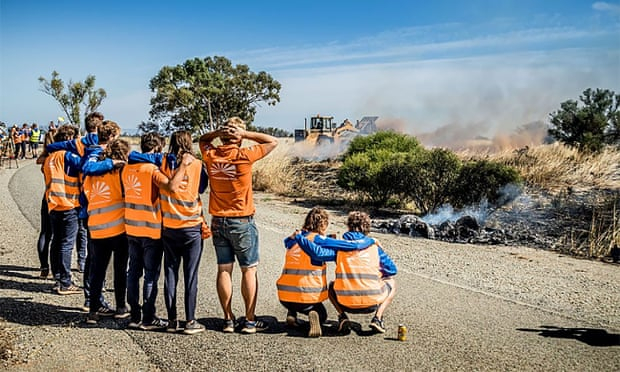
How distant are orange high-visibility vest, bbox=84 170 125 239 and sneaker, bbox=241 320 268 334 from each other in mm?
1527

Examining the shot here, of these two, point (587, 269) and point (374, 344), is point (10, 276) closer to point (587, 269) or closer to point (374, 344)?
point (374, 344)

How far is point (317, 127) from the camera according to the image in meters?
37.5

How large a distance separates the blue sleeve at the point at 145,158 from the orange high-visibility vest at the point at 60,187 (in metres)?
1.59

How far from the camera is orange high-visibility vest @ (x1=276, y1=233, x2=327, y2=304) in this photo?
5480 mm

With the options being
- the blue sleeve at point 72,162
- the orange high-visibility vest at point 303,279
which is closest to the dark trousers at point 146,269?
the orange high-visibility vest at point 303,279

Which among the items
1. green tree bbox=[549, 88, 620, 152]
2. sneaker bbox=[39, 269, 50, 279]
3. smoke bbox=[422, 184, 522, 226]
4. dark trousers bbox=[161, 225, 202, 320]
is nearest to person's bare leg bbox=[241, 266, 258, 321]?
dark trousers bbox=[161, 225, 202, 320]

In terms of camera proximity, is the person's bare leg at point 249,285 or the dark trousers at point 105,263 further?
the dark trousers at point 105,263

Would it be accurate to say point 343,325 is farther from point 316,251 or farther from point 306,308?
point 316,251

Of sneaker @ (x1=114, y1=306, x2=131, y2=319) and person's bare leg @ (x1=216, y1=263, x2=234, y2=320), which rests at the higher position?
person's bare leg @ (x1=216, y1=263, x2=234, y2=320)

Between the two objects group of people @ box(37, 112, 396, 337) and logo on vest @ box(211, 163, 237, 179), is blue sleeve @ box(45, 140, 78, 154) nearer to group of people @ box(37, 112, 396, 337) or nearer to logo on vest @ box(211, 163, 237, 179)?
group of people @ box(37, 112, 396, 337)

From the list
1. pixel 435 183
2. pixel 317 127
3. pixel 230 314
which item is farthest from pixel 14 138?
pixel 230 314

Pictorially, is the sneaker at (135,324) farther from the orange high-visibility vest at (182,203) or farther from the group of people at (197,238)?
the orange high-visibility vest at (182,203)

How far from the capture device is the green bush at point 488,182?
519 inches

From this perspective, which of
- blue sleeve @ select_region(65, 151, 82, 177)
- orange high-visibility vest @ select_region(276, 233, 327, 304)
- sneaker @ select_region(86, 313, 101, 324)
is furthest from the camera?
blue sleeve @ select_region(65, 151, 82, 177)
